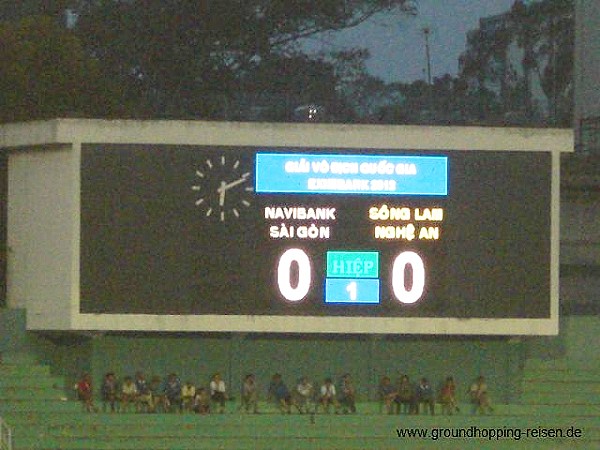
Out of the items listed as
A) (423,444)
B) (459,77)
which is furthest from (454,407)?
(459,77)

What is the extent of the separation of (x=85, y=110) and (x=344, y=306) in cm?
891

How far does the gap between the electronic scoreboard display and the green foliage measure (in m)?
7.21

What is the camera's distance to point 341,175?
1775 centimetres

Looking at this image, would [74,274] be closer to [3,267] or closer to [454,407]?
[3,267]

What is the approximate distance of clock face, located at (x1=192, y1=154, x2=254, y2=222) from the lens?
17.8 m

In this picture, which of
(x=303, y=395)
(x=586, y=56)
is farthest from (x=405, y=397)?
(x=586, y=56)

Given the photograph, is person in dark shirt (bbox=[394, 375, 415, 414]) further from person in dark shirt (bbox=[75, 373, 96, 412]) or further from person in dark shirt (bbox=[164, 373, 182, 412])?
person in dark shirt (bbox=[75, 373, 96, 412])

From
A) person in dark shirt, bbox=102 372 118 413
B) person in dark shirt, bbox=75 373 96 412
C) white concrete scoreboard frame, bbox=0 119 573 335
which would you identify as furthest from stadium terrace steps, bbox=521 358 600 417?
person in dark shirt, bbox=75 373 96 412

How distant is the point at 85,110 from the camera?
2536 cm

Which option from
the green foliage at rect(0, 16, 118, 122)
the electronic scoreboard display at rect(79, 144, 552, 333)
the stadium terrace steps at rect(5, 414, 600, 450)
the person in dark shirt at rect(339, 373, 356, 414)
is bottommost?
the stadium terrace steps at rect(5, 414, 600, 450)

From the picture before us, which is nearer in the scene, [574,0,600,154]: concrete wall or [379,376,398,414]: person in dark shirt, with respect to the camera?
[379,376,398,414]: person in dark shirt

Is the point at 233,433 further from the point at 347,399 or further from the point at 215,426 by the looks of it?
the point at 347,399

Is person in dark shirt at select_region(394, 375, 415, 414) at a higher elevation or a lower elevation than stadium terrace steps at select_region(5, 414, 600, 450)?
higher

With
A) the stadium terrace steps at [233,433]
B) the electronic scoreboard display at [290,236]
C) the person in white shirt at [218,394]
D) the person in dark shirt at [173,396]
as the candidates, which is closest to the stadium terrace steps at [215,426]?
the stadium terrace steps at [233,433]
